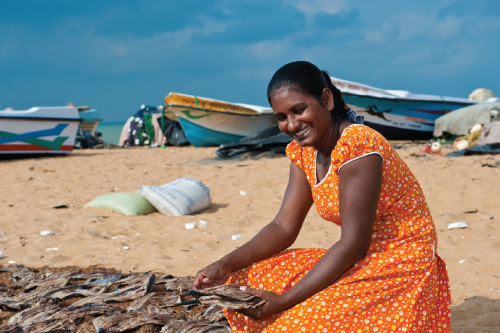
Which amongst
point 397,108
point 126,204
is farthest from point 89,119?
point 126,204

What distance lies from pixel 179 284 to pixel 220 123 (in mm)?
10360

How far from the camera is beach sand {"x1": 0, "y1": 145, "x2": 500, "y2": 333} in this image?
3058mm

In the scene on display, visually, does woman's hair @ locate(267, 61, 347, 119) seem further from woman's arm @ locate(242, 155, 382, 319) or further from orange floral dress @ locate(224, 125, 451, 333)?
woman's arm @ locate(242, 155, 382, 319)

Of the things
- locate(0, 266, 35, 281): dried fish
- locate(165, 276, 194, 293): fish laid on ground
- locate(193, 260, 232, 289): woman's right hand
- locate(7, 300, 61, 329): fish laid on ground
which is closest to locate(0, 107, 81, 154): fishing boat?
locate(0, 266, 35, 281): dried fish

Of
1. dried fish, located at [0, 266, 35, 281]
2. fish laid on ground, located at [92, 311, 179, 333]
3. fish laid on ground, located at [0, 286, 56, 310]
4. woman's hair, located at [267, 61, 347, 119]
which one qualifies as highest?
woman's hair, located at [267, 61, 347, 119]

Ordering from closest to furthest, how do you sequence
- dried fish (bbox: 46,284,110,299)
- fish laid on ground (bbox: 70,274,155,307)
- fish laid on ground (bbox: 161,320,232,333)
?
fish laid on ground (bbox: 161,320,232,333) < fish laid on ground (bbox: 70,274,155,307) < dried fish (bbox: 46,284,110,299)

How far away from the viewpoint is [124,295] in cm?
257

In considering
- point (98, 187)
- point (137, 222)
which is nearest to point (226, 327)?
point (137, 222)

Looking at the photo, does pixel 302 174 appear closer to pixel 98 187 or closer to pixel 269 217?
pixel 269 217

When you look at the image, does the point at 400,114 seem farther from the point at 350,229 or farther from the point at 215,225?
the point at 350,229

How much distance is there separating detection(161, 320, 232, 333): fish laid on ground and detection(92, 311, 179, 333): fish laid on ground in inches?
2.9

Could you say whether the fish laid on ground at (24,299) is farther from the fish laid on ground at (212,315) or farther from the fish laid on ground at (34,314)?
the fish laid on ground at (212,315)

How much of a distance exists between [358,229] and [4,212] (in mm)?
4831

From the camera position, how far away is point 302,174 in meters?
1.93
